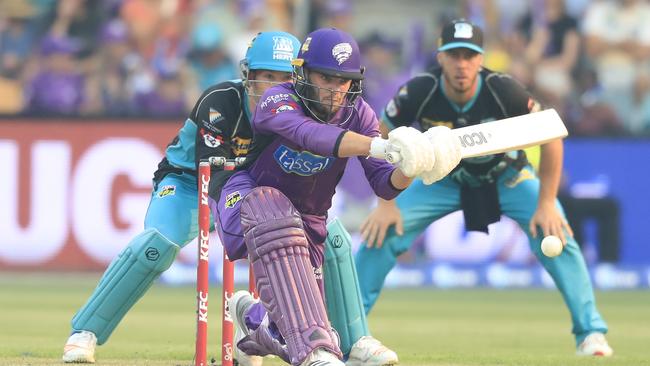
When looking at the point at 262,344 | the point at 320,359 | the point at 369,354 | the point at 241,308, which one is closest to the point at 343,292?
the point at 369,354

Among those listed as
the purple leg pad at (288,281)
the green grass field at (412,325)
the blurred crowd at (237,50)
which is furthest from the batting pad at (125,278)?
the blurred crowd at (237,50)

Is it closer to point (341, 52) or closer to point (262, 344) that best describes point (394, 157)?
point (341, 52)

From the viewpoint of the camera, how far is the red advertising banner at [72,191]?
48.3ft

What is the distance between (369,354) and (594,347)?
82.0 inches

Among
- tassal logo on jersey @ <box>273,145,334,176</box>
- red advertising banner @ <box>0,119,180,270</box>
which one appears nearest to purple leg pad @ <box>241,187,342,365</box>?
tassal logo on jersey @ <box>273,145,334,176</box>

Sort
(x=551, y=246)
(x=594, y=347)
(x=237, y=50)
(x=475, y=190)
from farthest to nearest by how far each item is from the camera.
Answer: (x=237, y=50)
(x=475, y=190)
(x=594, y=347)
(x=551, y=246)

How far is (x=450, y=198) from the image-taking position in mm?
8844

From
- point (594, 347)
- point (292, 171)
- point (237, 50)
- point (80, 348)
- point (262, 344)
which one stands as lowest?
point (594, 347)

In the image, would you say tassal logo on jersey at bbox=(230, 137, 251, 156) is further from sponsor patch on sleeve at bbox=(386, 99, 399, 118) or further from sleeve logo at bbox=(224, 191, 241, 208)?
sponsor patch on sleeve at bbox=(386, 99, 399, 118)

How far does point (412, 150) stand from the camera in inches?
216

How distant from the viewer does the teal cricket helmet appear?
718cm

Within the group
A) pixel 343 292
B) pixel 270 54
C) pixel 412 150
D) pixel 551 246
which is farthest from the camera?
pixel 551 246

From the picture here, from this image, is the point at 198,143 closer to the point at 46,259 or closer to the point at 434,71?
the point at 434,71

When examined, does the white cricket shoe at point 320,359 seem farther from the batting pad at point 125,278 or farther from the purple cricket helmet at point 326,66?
the batting pad at point 125,278
